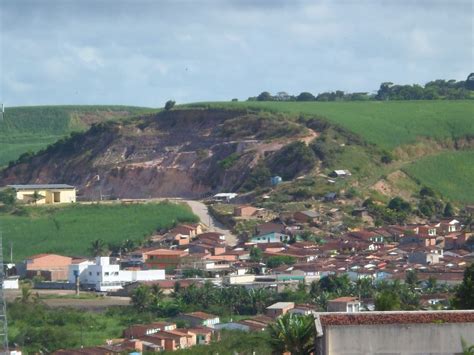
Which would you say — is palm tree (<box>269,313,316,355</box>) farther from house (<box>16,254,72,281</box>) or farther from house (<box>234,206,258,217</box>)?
house (<box>234,206,258,217</box>)

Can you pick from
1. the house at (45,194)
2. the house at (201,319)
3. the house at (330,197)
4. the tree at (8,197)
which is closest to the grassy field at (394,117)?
the house at (330,197)

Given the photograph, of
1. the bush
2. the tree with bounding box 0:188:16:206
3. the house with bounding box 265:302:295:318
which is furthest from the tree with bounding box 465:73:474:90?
the house with bounding box 265:302:295:318

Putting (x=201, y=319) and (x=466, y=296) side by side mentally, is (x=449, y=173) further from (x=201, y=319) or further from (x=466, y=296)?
(x=466, y=296)

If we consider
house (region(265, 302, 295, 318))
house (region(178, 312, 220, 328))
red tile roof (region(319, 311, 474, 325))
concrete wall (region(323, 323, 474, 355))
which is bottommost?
house (region(178, 312, 220, 328))

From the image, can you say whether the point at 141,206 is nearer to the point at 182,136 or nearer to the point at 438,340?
the point at 182,136

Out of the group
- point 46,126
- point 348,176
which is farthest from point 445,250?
point 46,126

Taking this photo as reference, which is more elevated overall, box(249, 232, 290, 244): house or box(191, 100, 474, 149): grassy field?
box(191, 100, 474, 149): grassy field

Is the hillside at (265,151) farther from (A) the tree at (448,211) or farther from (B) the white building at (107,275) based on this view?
(B) the white building at (107,275)
